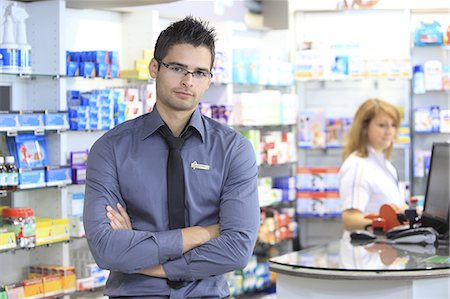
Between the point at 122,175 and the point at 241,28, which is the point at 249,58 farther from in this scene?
the point at 122,175

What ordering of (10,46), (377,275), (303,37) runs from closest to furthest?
1. (377,275)
2. (10,46)
3. (303,37)

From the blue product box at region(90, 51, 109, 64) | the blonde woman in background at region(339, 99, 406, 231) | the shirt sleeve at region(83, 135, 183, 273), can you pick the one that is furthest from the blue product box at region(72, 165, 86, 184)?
the shirt sleeve at region(83, 135, 183, 273)

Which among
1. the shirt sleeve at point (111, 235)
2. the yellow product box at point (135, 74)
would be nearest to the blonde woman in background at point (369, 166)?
the yellow product box at point (135, 74)

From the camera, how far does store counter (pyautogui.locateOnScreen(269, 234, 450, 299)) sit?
13.2 feet

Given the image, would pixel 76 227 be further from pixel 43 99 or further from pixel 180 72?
pixel 180 72

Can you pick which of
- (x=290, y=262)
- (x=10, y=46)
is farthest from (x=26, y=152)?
(x=290, y=262)

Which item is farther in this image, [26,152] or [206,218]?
[26,152]

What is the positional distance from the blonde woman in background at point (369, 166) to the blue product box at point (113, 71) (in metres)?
1.65

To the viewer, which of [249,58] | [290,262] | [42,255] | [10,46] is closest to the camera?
[290,262]

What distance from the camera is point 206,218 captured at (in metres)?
3.01

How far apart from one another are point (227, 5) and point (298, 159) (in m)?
1.68

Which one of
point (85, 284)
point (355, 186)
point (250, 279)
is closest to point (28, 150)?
point (85, 284)

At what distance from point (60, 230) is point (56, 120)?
0.69 metres

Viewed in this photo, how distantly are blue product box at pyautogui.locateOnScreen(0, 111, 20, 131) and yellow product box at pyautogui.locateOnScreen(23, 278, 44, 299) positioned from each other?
923 mm
